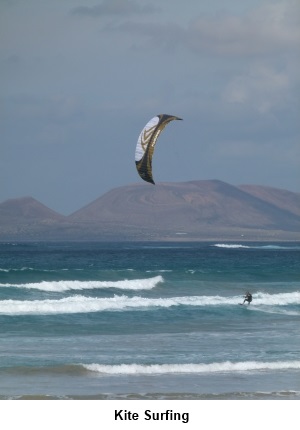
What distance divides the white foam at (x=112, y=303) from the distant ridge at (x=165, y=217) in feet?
226

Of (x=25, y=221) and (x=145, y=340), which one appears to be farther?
(x=25, y=221)

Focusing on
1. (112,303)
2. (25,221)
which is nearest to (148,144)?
(112,303)

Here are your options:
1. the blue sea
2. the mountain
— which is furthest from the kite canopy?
the mountain

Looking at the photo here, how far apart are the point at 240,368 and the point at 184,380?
1187 mm

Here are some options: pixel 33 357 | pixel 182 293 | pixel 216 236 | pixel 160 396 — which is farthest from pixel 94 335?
pixel 216 236

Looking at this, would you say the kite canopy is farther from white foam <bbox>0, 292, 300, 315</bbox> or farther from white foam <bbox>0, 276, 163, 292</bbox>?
white foam <bbox>0, 276, 163, 292</bbox>

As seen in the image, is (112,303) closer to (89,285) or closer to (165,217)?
(89,285)

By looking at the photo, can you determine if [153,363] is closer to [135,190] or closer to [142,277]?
[142,277]

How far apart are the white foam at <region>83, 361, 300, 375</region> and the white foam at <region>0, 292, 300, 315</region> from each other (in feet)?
24.4

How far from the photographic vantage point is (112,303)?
→ 928 inches

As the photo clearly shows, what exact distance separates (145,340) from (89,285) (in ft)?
38.1

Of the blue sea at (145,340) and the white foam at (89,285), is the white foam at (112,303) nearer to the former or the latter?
the blue sea at (145,340)

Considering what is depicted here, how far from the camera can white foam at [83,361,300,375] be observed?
545 inches

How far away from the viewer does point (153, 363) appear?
1431 cm
